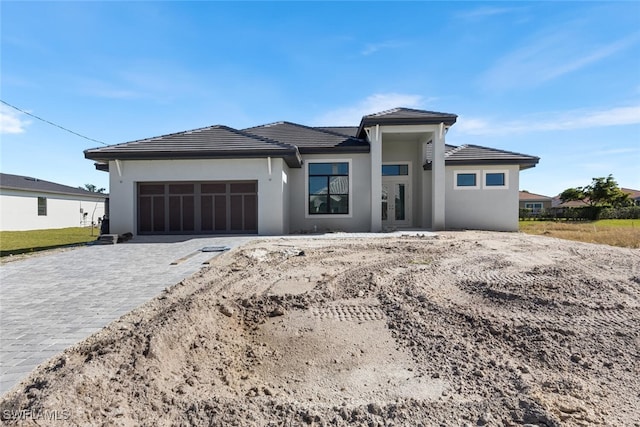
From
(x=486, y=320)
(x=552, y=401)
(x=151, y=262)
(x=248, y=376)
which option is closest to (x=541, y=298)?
(x=486, y=320)

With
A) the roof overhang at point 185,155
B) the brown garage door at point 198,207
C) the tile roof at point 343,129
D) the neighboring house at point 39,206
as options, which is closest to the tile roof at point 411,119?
the roof overhang at point 185,155

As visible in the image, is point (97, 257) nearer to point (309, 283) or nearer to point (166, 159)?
point (166, 159)

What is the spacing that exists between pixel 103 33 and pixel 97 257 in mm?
8794

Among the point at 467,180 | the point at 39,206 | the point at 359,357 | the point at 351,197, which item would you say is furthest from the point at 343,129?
the point at 39,206

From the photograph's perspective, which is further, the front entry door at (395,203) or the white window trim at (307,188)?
the front entry door at (395,203)

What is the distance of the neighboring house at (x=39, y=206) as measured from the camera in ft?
70.1

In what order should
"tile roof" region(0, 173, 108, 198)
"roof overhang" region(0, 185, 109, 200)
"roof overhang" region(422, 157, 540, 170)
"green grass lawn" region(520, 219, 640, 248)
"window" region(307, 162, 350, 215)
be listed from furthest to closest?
"tile roof" region(0, 173, 108, 198) → "roof overhang" region(0, 185, 109, 200) → "roof overhang" region(422, 157, 540, 170) → "window" region(307, 162, 350, 215) → "green grass lawn" region(520, 219, 640, 248)

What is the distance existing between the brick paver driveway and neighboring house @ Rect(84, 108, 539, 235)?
3.62m

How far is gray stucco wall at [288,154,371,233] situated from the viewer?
14.6 meters

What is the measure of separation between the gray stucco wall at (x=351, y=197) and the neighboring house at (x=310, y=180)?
47 mm

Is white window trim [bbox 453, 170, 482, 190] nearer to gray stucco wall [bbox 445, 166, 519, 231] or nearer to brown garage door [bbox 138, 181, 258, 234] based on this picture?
gray stucco wall [bbox 445, 166, 519, 231]

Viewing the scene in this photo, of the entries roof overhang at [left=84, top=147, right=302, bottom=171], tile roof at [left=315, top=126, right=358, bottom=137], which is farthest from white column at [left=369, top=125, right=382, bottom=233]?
tile roof at [left=315, top=126, right=358, bottom=137]

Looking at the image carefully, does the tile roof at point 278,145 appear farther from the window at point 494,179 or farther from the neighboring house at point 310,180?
the window at point 494,179

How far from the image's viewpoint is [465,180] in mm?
15703
